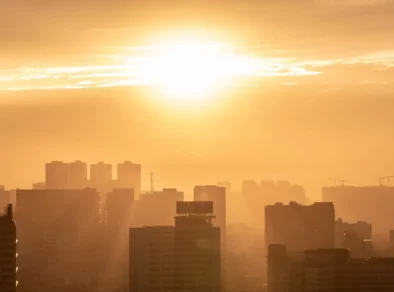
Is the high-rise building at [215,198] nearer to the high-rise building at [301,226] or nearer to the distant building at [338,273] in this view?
the high-rise building at [301,226]

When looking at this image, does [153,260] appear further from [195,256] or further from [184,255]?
[195,256]

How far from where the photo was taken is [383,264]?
103 meters

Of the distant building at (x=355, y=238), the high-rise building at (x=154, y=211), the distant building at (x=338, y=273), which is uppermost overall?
the high-rise building at (x=154, y=211)

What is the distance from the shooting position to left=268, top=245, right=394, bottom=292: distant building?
10019cm

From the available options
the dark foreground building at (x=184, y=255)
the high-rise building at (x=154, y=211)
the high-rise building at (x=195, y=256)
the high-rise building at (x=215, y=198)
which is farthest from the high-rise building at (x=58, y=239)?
the high-rise building at (x=195, y=256)

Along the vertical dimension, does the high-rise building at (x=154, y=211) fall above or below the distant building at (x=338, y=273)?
above

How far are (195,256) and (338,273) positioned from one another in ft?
59.5

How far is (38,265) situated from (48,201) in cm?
3208

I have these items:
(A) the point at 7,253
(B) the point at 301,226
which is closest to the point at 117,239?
(B) the point at 301,226

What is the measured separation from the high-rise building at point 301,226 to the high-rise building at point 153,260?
3302 cm

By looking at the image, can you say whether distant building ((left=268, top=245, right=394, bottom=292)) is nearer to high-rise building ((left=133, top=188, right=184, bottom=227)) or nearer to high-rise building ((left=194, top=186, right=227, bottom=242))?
high-rise building ((left=133, top=188, right=184, bottom=227))

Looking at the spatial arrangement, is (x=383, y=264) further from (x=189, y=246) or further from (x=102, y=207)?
(x=102, y=207)

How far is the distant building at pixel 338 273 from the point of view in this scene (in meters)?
100

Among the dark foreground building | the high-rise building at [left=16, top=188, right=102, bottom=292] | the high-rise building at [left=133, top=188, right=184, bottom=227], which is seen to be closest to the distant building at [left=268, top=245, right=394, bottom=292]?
the dark foreground building
